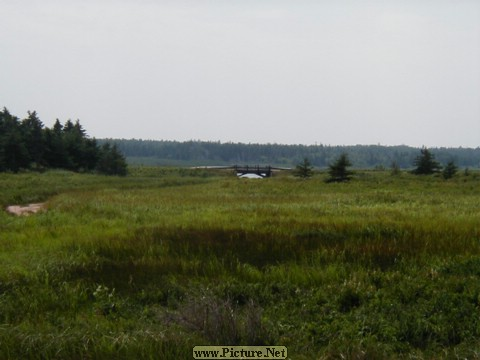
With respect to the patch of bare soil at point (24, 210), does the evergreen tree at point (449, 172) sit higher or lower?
higher

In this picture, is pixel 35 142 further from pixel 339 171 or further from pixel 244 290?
pixel 244 290

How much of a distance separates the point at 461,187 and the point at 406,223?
22.5 m

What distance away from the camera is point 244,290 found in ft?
20.9

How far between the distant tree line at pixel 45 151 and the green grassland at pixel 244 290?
40.9 metres

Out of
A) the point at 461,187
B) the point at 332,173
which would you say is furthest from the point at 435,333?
the point at 332,173

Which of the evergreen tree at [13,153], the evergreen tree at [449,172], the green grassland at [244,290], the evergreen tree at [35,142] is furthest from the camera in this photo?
the evergreen tree at [35,142]

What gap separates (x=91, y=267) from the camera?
25.4ft

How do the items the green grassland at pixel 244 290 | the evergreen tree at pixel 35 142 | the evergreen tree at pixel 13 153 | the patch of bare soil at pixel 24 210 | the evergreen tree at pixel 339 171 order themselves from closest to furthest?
the green grassland at pixel 244 290 < the patch of bare soil at pixel 24 210 < the evergreen tree at pixel 339 171 < the evergreen tree at pixel 13 153 < the evergreen tree at pixel 35 142

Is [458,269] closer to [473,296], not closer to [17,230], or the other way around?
[473,296]

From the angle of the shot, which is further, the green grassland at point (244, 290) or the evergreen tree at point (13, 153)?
the evergreen tree at point (13, 153)

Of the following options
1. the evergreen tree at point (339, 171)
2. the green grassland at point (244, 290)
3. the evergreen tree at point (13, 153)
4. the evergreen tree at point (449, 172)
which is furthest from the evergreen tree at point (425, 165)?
the green grassland at point (244, 290)

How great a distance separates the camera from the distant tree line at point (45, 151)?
48.4 m

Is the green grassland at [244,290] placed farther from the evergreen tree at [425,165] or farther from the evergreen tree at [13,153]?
the evergreen tree at [425,165]

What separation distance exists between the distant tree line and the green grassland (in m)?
40.9
